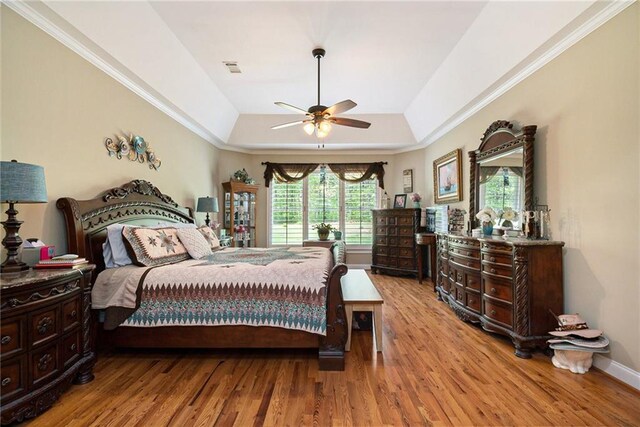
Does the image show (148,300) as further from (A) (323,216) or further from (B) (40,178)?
(A) (323,216)

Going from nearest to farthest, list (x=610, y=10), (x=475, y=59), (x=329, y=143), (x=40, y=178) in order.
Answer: (x=40, y=178) < (x=610, y=10) < (x=475, y=59) < (x=329, y=143)

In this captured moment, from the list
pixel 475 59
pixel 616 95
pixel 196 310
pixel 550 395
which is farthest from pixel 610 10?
pixel 196 310

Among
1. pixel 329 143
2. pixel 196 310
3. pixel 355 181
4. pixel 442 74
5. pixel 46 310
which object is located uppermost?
pixel 442 74

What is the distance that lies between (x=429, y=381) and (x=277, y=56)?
3.72 metres

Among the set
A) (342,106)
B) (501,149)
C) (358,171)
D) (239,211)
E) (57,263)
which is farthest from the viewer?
(358,171)

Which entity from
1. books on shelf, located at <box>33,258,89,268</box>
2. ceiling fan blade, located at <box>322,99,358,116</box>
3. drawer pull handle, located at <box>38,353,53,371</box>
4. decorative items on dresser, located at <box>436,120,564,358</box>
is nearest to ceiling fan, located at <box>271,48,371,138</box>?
ceiling fan blade, located at <box>322,99,358,116</box>

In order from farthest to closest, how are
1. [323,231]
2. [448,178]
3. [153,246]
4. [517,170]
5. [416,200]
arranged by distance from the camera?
[323,231] < [416,200] < [448,178] < [517,170] < [153,246]

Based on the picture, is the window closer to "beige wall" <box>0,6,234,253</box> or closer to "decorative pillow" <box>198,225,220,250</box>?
"decorative pillow" <box>198,225,220,250</box>

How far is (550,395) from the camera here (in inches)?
78.7

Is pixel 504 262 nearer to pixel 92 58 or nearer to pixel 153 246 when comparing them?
Answer: pixel 153 246

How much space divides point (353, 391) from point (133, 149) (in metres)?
3.33

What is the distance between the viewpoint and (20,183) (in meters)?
1.79

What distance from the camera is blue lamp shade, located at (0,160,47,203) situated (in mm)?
1740

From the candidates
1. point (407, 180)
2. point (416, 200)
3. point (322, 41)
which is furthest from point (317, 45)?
point (407, 180)
